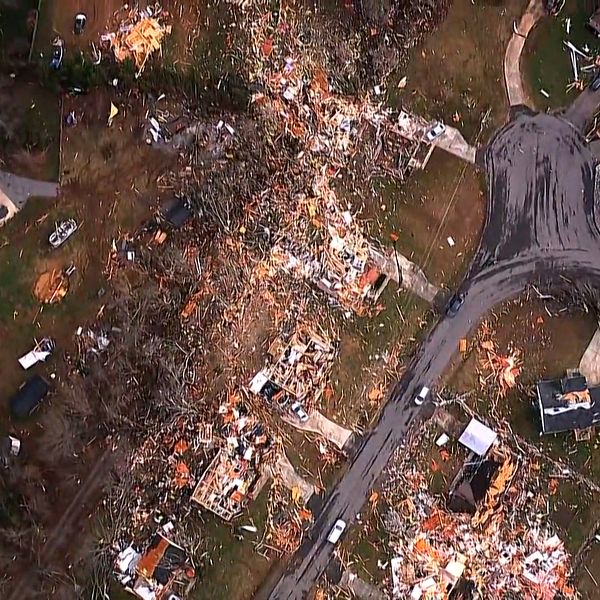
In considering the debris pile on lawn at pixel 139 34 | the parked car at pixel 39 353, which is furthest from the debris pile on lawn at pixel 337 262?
the parked car at pixel 39 353

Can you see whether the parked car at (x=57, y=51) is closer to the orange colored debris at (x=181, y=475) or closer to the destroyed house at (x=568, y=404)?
the orange colored debris at (x=181, y=475)

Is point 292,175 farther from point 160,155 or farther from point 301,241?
point 160,155

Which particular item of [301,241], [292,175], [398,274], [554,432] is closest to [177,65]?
[292,175]

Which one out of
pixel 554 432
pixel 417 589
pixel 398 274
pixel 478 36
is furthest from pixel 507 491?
pixel 478 36

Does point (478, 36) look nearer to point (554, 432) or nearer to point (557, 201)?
point (557, 201)

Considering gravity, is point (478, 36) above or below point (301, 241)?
above

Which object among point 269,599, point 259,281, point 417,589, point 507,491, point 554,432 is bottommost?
point 269,599
